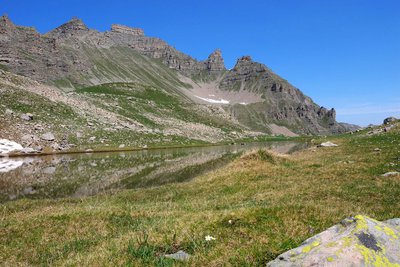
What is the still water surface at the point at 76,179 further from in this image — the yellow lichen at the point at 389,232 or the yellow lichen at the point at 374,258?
the yellow lichen at the point at 374,258

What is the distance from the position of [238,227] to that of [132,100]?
533 feet

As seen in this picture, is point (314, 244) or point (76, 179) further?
point (76, 179)

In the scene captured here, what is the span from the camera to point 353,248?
22.2ft

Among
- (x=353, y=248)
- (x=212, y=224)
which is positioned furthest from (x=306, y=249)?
(x=212, y=224)

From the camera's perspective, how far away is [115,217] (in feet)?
54.4

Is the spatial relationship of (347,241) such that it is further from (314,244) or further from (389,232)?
(389,232)

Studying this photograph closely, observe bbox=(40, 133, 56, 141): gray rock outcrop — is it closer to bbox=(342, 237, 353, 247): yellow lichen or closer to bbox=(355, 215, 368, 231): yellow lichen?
bbox=(355, 215, 368, 231): yellow lichen

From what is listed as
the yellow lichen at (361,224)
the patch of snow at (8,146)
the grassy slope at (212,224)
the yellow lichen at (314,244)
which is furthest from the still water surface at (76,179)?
the yellow lichen at (361,224)

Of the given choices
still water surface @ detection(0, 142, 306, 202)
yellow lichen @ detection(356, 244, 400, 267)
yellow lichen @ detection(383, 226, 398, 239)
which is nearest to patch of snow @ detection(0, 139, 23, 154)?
still water surface @ detection(0, 142, 306, 202)

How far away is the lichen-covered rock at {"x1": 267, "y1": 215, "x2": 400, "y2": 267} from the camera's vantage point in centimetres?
655

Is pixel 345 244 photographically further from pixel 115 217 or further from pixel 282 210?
pixel 115 217

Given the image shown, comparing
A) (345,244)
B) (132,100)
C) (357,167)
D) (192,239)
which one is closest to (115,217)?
(192,239)

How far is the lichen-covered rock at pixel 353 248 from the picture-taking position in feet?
21.5

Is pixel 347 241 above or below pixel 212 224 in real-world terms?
above
